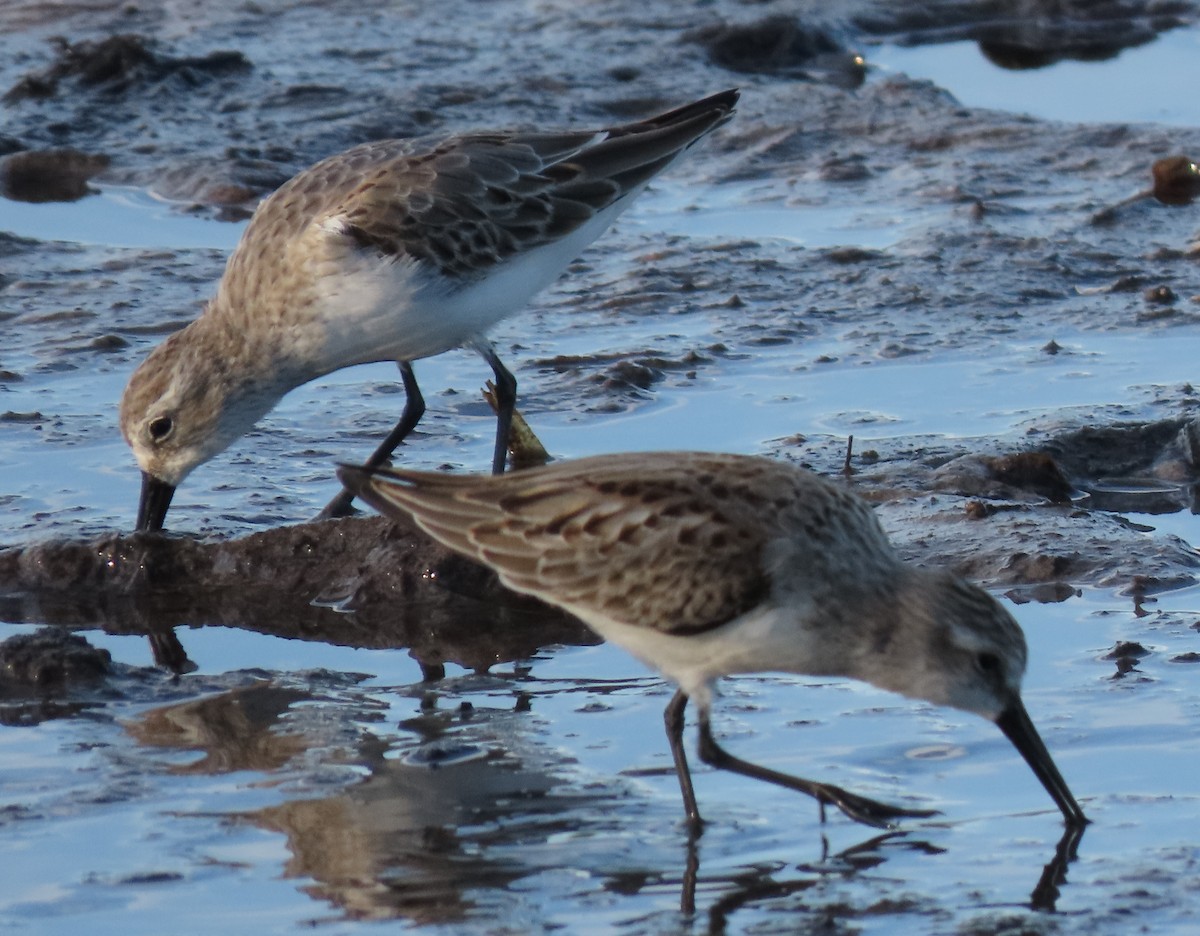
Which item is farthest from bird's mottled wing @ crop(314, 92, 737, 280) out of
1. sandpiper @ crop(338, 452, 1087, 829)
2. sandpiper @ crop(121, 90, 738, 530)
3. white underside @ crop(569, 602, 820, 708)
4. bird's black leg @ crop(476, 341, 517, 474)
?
white underside @ crop(569, 602, 820, 708)

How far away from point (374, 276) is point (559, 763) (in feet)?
8.13

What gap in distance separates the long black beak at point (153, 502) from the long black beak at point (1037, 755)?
3298 millimetres

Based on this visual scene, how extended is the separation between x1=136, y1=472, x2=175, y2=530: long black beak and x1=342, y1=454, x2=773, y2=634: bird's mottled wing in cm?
172

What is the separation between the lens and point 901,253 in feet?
33.3

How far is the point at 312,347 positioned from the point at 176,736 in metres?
2.15

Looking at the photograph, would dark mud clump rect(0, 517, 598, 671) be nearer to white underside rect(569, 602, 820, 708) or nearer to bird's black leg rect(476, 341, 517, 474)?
bird's black leg rect(476, 341, 517, 474)

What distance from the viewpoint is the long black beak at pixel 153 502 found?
7.33 meters

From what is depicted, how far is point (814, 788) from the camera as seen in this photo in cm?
530

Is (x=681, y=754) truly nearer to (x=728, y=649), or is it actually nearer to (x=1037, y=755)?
(x=728, y=649)

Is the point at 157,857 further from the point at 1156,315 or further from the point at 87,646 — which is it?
the point at 1156,315

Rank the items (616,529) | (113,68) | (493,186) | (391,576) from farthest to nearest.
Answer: (113,68)
(493,186)
(391,576)
(616,529)

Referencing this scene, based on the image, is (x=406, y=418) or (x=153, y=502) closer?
(x=153, y=502)

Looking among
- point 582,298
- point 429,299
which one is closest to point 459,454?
point 429,299

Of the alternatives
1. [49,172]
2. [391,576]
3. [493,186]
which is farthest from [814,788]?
[49,172]
